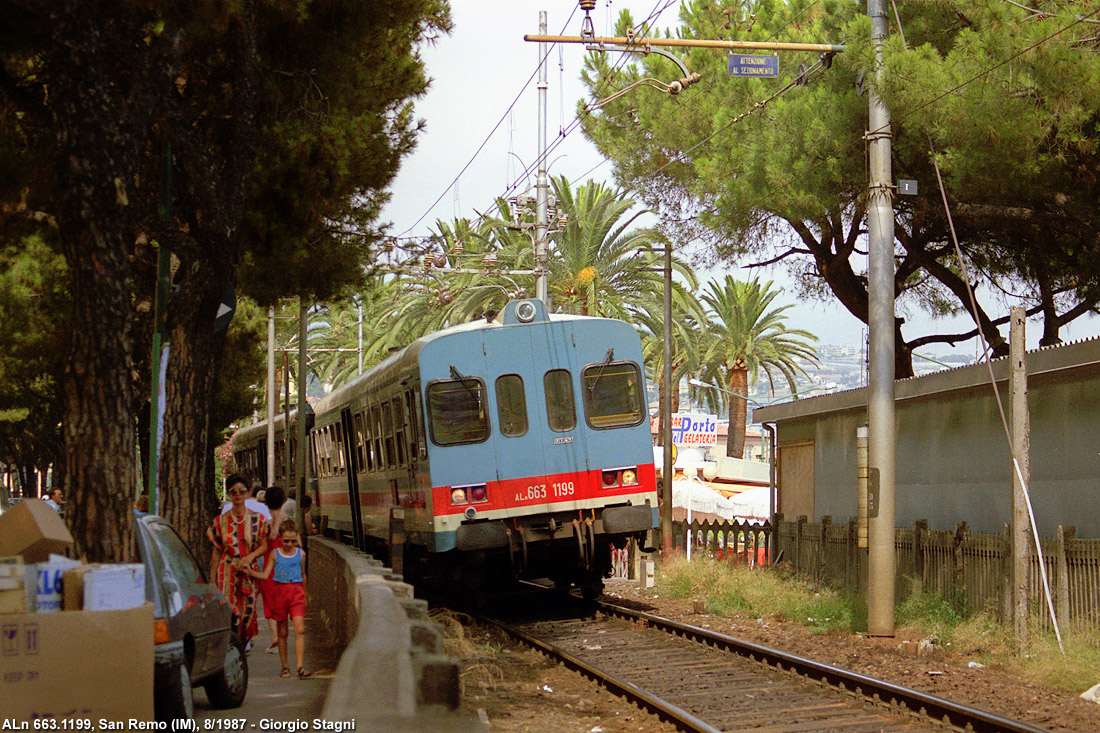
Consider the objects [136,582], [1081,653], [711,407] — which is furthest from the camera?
[711,407]

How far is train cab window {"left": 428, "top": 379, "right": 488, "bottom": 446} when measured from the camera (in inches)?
623

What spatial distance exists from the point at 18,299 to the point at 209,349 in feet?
50.1

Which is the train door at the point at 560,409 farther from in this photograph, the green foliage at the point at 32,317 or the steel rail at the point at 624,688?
the green foliage at the point at 32,317

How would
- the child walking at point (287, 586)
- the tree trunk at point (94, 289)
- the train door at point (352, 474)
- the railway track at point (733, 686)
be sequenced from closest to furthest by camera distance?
the tree trunk at point (94, 289)
the railway track at point (733, 686)
the child walking at point (287, 586)
the train door at point (352, 474)

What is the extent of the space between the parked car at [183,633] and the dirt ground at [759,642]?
196cm

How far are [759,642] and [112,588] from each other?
941 centimetres

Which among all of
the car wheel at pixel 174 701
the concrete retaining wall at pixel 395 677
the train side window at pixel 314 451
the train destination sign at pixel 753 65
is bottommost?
the car wheel at pixel 174 701

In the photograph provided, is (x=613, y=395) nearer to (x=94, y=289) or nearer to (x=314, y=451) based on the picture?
(x=94, y=289)

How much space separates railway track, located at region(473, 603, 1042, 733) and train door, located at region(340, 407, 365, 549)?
261 inches

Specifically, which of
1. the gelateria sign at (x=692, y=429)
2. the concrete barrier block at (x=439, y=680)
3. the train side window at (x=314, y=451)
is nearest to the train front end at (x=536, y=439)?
the concrete barrier block at (x=439, y=680)

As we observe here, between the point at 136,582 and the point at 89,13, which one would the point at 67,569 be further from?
the point at 89,13

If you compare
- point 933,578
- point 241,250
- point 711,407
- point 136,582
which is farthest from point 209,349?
point 711,407

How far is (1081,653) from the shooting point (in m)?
11.3

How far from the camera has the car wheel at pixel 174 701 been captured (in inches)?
288
